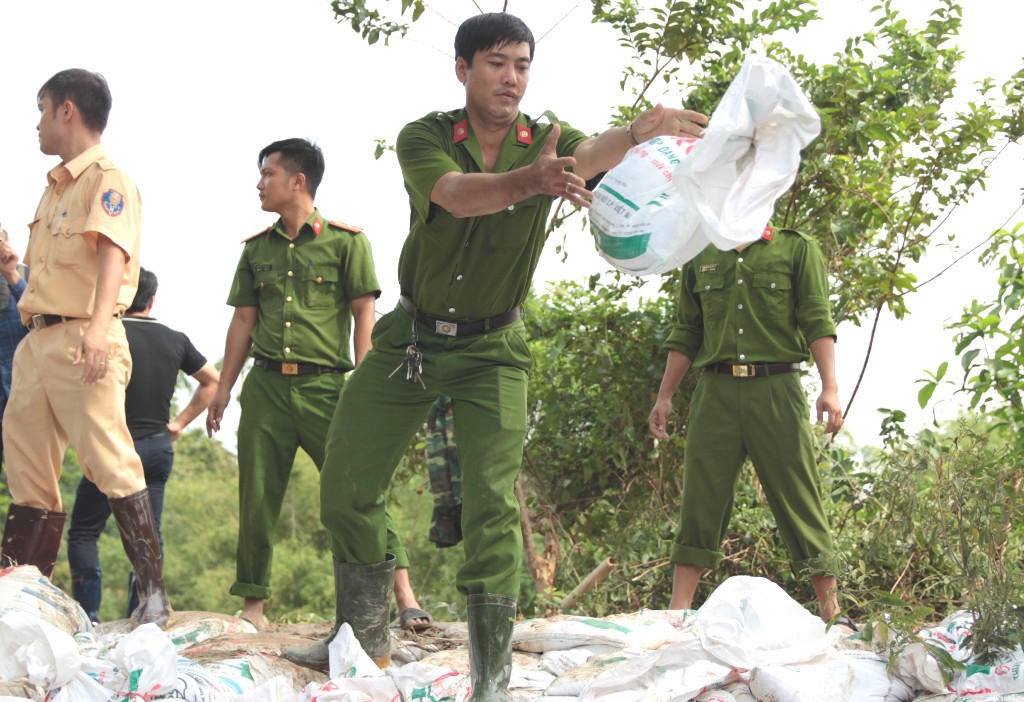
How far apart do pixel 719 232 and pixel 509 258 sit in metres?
0.77

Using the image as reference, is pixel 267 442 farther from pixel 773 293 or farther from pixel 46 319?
pixel 773 293

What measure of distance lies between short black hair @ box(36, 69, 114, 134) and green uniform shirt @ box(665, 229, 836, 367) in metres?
2.58

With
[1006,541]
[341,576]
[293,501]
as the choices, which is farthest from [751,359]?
[293,501]

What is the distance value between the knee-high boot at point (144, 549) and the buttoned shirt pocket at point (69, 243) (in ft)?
3.15

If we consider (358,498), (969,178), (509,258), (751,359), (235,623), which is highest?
(969,178)

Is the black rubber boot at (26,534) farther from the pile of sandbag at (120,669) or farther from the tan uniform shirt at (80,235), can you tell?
the tan uniform shirt at (80,235)

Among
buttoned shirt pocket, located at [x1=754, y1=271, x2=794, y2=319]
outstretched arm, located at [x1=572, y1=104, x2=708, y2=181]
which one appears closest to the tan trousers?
outstretched arm, located at [x1=572, y1=104, x2=708, y2=181]

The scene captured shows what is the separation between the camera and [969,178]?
259 inches

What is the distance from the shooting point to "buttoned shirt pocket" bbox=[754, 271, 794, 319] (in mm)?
4914

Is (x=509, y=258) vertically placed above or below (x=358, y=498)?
above

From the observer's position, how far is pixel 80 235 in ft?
15.3

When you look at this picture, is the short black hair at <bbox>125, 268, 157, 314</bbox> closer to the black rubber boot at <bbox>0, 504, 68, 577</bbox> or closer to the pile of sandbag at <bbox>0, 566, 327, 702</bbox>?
the black rubber boot at <bbox>0, 504, 68, 577</bbox>

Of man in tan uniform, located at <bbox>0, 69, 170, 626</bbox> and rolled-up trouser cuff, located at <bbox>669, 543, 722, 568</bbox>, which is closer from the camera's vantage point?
man in tan uniform, located at <bbox>0, 69, 170, 626</bbox>

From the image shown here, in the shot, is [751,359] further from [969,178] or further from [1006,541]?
[969,178]
